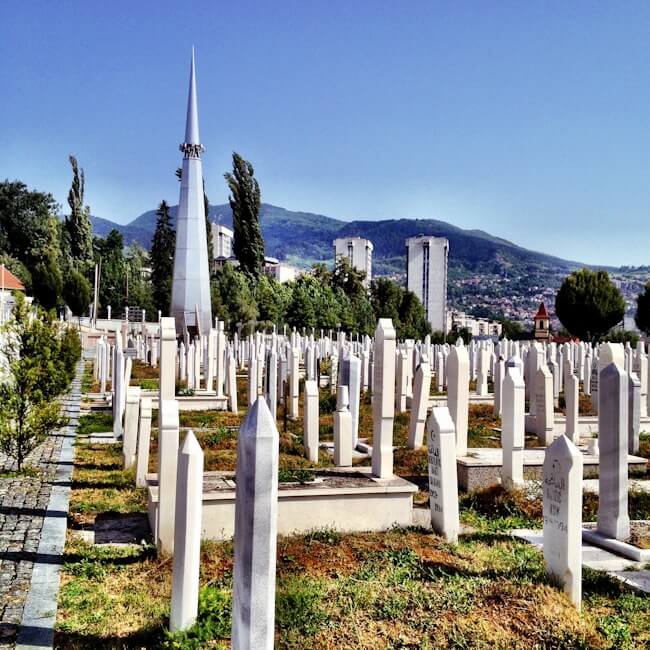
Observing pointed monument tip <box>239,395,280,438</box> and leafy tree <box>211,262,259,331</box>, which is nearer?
pointed monument tip <box>239,395,280,438</box>

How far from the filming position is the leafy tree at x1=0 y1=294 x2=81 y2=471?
11219 mm

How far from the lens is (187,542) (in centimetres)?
549

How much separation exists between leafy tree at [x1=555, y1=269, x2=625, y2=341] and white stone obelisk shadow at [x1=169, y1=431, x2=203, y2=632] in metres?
66.7

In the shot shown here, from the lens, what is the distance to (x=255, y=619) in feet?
14.7

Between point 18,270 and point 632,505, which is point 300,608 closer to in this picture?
point 632,505

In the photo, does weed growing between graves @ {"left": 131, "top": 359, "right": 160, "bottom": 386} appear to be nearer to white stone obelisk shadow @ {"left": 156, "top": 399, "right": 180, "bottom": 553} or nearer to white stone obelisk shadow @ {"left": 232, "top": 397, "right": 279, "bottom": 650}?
white stone obelisk shadow @ {"left": 156, "top": 399, "right": 180, "bottom": 553}

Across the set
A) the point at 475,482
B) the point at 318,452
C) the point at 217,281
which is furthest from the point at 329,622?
the point at 217,281

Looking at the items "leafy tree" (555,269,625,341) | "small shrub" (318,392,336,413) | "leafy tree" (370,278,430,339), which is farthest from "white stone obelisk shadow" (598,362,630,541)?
"leafy tree" (370,278,430,339)

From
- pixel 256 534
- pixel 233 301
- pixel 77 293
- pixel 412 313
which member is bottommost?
pixel 256 534

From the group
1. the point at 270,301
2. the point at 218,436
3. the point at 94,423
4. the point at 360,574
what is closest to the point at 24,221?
the point at 270,301

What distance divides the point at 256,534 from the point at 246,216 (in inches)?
2230

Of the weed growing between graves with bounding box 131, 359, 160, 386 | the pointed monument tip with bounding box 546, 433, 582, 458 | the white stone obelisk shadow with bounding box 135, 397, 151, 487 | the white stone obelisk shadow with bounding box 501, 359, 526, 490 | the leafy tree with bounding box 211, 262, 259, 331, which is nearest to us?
the pointed monument tip with bounding box 546, 433, 582, 458

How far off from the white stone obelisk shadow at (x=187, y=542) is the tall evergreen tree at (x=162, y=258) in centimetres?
5519

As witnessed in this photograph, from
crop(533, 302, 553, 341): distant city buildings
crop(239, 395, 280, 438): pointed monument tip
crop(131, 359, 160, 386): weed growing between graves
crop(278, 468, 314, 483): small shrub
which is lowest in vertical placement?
crop(278, 468, 314, 483): small shrub
